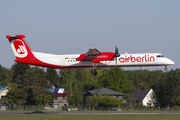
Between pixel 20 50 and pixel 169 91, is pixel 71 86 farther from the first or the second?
pixel 20 50

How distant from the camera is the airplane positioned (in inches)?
1511

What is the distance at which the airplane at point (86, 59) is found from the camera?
3838 centimetres

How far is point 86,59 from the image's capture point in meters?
39.3

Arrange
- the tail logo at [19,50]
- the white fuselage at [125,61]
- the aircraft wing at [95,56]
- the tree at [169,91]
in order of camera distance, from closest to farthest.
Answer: the white fuselage at [125,61]
the aircraft wing at [95,56]
the tail logo at [19,50]
the tree at [169,91]

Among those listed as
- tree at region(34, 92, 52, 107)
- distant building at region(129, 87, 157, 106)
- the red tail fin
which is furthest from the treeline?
the red tail fin

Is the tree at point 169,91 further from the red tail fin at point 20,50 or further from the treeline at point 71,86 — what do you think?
the red tail fin at point 20,50

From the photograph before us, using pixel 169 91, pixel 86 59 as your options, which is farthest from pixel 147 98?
pixel 86 59

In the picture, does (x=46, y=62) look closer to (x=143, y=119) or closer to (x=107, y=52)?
(x=107, y=52)

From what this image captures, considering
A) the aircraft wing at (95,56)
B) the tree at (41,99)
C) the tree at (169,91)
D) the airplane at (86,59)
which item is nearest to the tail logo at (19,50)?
the airplane at (86,59)

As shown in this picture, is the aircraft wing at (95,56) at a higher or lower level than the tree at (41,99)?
higher

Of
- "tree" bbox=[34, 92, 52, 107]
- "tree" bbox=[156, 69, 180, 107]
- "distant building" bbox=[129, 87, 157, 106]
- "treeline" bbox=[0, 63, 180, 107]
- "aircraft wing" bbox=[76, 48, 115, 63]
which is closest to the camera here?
"aircraft wing" bbox=[76, 48, 115, 63]

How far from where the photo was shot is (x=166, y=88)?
75.4 m

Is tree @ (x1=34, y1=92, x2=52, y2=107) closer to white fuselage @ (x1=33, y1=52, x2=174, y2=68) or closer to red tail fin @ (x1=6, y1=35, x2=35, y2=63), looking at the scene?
red tail fin @ (x1=6, y1=35, x2=35, y2=63)

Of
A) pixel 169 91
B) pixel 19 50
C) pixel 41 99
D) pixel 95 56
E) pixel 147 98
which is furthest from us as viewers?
pixel 147 98
